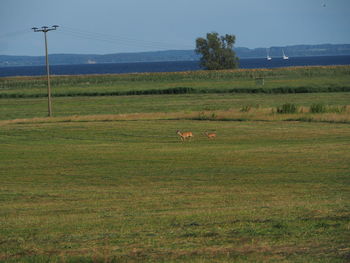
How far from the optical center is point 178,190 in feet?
62.2

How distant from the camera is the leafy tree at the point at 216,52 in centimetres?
15988

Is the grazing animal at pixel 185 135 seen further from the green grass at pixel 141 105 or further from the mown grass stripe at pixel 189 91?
the mown grass stripe at pixel 189 91

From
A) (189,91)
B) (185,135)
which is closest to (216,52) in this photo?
(189,91)

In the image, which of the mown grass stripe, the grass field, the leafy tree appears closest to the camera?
the grass field

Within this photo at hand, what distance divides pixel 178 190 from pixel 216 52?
472 ft

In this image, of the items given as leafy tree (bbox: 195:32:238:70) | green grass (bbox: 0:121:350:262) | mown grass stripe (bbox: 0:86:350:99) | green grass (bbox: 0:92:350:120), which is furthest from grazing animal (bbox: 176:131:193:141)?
leafy tree (bbox: 195:32:238:70)

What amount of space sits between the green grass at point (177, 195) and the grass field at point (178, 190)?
0.11 feet

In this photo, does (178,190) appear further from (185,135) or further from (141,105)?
(141,105)

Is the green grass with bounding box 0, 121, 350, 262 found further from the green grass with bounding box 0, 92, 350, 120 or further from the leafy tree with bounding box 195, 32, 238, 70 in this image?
the leafy tree with bounding box 195, 32, 238, 70

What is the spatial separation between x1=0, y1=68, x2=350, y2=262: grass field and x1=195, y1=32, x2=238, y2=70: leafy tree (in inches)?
4565

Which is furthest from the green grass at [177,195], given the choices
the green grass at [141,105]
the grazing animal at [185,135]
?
the green grass at [141,105]

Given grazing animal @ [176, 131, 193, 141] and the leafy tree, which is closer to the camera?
grazing animal @ [176, 131, 193, 141]

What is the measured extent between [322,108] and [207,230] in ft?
117

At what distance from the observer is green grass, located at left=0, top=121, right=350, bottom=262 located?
998cm
